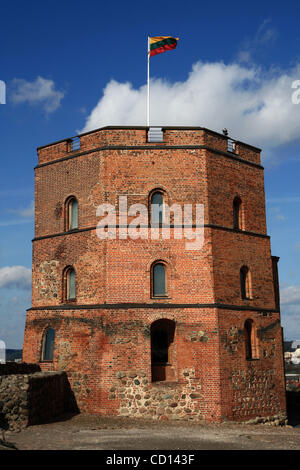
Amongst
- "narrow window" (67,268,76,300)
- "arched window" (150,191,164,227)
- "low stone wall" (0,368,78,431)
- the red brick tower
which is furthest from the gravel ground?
"arched window" (150,191,164,227)

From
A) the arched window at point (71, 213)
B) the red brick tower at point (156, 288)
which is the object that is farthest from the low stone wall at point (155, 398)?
the arched window at point (71, 213)

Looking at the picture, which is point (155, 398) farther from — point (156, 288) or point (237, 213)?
point (237, 213)

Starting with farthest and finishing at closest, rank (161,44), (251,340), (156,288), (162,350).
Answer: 1. (161,44)
2. (251,340)
3. (156,288)
4. (162,350)

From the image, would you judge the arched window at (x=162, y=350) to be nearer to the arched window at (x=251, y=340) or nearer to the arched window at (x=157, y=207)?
the arched window at (x=251, y=340)

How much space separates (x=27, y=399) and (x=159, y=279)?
6222 millimetres

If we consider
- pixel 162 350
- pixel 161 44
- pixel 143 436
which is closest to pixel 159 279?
pixel 162 350

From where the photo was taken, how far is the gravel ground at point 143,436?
1194cm

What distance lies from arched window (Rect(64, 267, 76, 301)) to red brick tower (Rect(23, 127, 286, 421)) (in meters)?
0.06

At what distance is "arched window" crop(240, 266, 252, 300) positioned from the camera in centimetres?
1961

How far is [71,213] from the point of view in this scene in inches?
776

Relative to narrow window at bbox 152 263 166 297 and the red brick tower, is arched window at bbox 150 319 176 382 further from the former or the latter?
narrow window at bbox 152 263 166 297

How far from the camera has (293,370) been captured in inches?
3408

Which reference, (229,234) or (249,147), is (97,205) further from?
(249,147)

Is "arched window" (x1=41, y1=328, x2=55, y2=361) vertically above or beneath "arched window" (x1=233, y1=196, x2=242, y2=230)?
beneath
